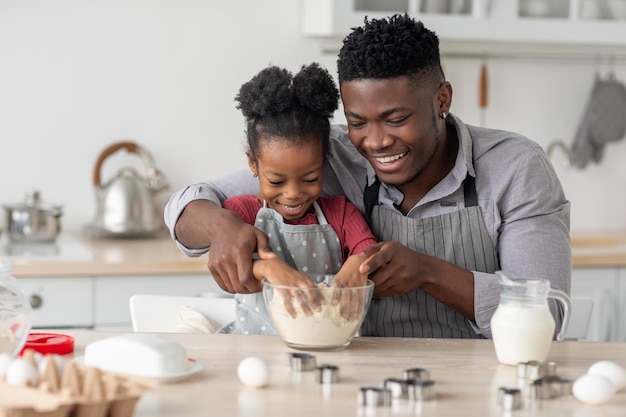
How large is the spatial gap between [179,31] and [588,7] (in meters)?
1.40

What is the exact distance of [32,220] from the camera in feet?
10.0

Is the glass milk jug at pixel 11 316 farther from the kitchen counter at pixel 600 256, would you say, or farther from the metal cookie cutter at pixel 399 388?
the kitchen counter at pixel 600 256

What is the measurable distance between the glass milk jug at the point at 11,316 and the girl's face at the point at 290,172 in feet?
1.93

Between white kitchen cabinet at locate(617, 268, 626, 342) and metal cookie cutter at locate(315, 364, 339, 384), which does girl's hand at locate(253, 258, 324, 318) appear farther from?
white kitchen cabinet at locate(617, 268, 626, 342)

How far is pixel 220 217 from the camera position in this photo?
181 cm

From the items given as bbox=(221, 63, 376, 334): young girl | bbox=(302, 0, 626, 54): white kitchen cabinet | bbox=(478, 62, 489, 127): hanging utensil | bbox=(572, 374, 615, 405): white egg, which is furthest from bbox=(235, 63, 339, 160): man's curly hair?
bbox=(478, 62, 489, 127): hanging utensil

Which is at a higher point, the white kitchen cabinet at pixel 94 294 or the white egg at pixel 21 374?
the white egg at pixel 21 374

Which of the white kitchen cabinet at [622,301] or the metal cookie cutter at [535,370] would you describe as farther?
the white kitchen cabinet at [622,301]

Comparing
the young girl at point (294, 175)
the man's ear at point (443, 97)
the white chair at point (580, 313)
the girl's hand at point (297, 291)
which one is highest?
the man's ear at point (443, 97)

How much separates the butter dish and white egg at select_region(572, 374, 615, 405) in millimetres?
517

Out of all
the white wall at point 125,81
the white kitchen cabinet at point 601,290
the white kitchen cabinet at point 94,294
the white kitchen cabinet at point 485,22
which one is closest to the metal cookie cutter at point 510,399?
the white kitchen cabinet at point 94,294

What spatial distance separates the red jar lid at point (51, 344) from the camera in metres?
1.52

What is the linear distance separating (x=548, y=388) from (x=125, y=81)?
2.35 meters

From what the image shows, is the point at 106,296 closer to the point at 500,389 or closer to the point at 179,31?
the point at 179,31
